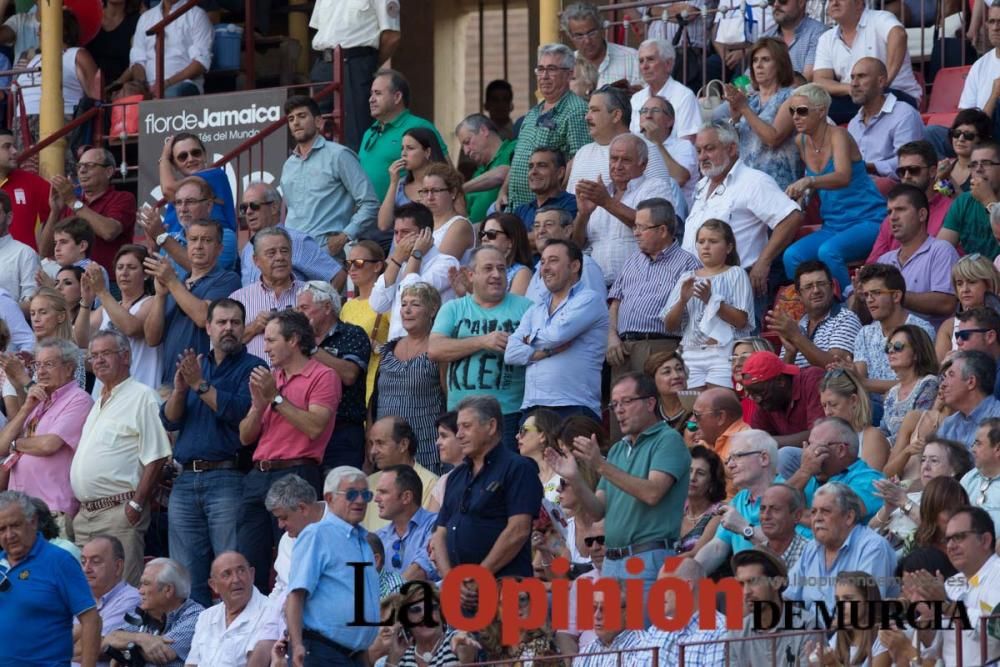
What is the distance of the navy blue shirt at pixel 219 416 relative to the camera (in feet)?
41.9

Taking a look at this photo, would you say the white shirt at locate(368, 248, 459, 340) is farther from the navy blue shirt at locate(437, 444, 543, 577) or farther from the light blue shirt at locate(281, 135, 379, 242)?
the navy blue shirt at locate(437, 444, 543, 577)

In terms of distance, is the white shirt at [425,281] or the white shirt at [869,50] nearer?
the white shirt at [425,281]

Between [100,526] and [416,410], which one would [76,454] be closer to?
[100,526]

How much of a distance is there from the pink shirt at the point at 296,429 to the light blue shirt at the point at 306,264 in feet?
6.22

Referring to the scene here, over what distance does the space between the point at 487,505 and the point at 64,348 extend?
142 inches

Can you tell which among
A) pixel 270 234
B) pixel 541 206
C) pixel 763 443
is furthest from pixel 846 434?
pixel 270 234

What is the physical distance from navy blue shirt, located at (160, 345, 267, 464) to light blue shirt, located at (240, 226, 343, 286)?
1.65m

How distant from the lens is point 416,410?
1319 cm

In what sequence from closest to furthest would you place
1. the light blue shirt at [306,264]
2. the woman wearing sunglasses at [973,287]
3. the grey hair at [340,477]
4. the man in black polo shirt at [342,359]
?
the grey hair at [340,477]
the woman wearing sunglasses at [973,287]
the man in black polo shirt at [342,359]
the light blue shirt at [306,264]

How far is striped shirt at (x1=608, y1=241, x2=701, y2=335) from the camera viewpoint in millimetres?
13359

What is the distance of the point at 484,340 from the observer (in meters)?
12.9

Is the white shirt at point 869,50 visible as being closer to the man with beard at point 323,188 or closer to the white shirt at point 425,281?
the man with beard at point 323,188

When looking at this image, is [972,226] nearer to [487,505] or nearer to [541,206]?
[541,206]

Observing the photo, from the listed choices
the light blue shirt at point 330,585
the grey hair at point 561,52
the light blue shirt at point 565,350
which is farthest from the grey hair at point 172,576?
the grey hair at point 561,52
